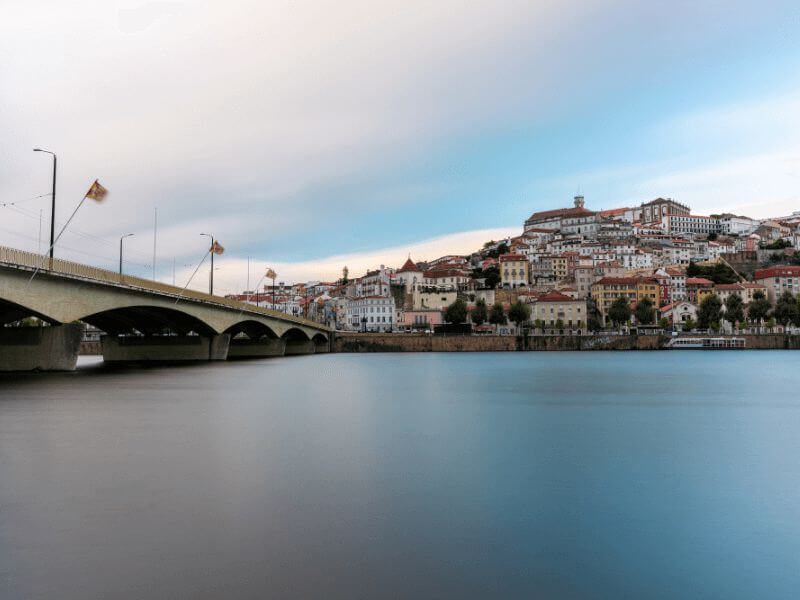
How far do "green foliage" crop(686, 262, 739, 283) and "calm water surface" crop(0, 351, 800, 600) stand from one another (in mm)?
143259

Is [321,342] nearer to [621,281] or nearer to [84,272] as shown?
[621,281]

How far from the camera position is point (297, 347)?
9844cm

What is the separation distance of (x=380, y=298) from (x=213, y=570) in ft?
456

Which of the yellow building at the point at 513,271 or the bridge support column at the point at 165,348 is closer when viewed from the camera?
the bridge support column at the point at 165,348

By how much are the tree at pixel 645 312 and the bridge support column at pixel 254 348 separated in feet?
234

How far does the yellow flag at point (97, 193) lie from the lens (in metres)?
32.4

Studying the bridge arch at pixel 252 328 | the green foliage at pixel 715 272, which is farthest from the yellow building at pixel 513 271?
the bridge arch at pixel 252 328

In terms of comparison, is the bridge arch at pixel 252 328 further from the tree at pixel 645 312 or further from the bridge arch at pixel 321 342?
the tree at pixel 645 312

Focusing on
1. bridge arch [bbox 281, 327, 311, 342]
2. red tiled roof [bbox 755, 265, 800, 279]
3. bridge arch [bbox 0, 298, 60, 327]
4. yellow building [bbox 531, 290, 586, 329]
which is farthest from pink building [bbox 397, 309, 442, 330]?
bridge arch [bbox 0, 298, 60, 327]

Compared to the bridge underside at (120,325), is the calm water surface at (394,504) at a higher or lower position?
lower

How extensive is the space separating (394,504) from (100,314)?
40983mm

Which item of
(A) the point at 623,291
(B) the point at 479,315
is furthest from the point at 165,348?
(A) the point at 623,291

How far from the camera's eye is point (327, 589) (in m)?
8.05

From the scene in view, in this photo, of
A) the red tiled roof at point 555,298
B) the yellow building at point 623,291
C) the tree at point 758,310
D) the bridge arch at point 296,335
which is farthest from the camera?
the yellow building at point 623,291
